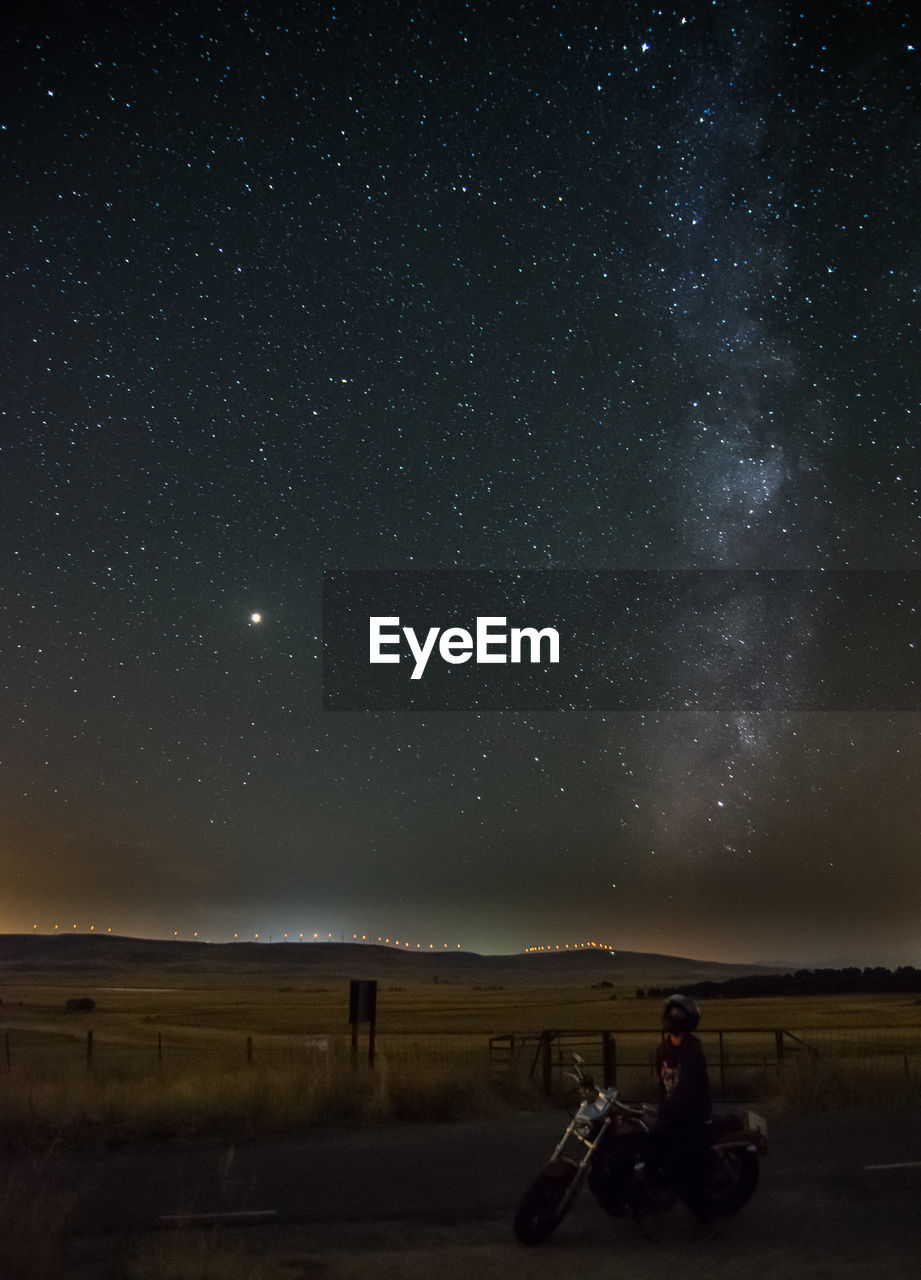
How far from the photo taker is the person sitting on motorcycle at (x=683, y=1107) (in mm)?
7289

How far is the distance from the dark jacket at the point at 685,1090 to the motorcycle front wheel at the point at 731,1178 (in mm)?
488

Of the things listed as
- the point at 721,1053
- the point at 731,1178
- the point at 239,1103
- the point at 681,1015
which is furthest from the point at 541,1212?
the point at 721,1053

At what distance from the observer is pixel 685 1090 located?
730 cm

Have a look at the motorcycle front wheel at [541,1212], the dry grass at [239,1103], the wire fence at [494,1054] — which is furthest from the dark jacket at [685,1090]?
the wire fence at [494,1054]

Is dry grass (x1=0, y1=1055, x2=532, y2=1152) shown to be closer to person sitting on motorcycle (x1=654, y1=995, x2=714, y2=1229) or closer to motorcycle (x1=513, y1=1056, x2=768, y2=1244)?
motorcycle (x1=513, y1=1056, x2=768, y2=1244)

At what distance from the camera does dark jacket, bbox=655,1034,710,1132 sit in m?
7.27

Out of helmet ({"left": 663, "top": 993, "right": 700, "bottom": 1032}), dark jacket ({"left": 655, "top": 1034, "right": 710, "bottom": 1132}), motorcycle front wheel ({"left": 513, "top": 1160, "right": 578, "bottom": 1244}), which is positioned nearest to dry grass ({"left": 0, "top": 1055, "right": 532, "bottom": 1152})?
motorcycle front wheel ({"left": 513, "top": 1160, "right": 578, "bottom": 1244})

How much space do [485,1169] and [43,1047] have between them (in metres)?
34.7

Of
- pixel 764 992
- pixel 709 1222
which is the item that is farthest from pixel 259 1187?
pixel 764 992

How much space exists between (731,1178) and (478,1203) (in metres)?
2.18

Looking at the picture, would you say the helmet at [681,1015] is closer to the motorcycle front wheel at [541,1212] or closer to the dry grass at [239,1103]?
the motorcycle front wheel at [541,1212]

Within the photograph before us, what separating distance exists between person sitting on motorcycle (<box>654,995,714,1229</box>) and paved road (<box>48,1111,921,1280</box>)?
48cm

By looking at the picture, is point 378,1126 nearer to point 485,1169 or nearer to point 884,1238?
point 485,1169

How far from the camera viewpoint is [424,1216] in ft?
27.9
